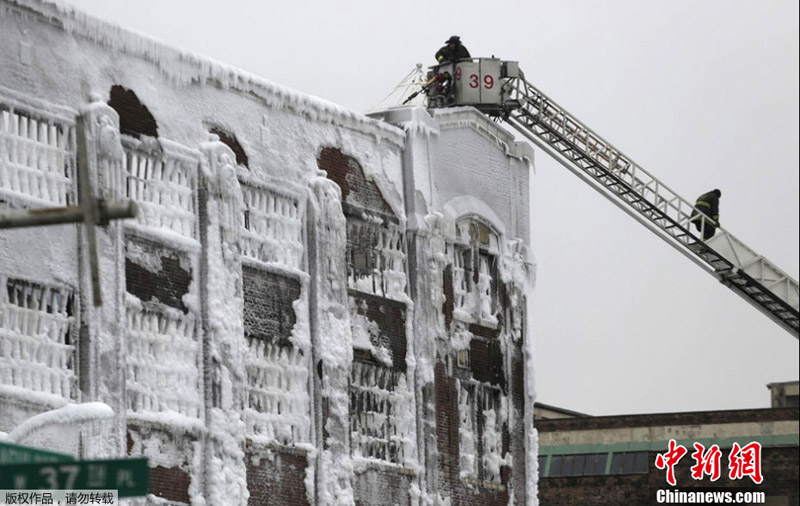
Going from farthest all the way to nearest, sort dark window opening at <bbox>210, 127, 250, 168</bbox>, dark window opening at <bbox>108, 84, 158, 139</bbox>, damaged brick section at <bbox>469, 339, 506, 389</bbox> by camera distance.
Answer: damaged brick section at <bbox>469, 339, 506, 389</bbox>, dark window opening at <bbox>210, 127, 250, 168</bbox>, dark window opening at <bbox>108, 84, 158, 139</bbox>

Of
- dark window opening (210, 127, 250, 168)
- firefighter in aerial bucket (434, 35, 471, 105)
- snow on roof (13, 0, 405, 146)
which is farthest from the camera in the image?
firefighter in aerial bucket (434, 35, 471, 105)

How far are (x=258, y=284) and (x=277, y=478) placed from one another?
3.23 metres

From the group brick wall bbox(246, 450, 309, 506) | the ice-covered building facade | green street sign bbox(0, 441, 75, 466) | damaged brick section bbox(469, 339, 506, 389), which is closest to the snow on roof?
the ice-covered building facade

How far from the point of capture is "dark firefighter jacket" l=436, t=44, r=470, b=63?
41.5m

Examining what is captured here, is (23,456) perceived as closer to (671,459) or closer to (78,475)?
(78,475)

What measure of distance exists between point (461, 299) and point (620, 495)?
94.5 ft

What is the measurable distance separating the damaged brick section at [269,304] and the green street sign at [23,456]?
1432cm

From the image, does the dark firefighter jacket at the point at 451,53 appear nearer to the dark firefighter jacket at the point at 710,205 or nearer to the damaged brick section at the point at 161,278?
the dark firefighter jacket at the point at 710,205

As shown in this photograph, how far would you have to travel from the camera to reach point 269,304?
32781mm

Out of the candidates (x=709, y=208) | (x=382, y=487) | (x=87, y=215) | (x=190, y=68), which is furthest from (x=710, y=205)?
(x=87, y=215)

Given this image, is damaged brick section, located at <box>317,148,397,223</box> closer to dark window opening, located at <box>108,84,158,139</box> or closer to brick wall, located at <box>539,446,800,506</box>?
dark window opening, located at <box>108,84,158,139</box>

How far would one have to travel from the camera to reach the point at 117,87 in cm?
3052

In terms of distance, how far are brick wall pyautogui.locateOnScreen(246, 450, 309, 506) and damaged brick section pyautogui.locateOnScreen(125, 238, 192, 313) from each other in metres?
3.01

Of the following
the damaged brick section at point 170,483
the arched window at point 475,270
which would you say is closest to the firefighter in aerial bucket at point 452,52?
the arched window at point 475,270
